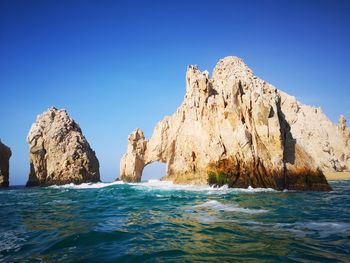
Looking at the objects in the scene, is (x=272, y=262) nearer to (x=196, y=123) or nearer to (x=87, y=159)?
(x=196, y=123)

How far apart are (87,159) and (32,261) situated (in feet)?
184

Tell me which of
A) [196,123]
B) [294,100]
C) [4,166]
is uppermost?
[294,100]

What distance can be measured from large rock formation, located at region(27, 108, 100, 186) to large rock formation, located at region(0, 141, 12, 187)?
695 cm

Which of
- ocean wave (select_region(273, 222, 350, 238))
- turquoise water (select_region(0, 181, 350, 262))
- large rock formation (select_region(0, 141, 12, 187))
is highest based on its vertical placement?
large rock formation (select_region(0, 141, 12, 187))

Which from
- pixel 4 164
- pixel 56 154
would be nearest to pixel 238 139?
pixel 56 154

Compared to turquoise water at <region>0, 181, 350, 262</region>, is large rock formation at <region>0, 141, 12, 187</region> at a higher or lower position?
higher

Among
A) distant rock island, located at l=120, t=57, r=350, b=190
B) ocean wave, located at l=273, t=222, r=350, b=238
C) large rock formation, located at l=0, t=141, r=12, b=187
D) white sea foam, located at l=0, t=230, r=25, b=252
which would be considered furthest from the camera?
large rock formation, located at l=0, t=141, r=12, b=187

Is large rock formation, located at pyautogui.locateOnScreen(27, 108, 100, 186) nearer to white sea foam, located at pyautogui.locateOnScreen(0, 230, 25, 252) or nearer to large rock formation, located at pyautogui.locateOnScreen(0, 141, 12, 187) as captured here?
large rock formation, located at pyautogui.locateOnScreen(0, 141, 12, 187)

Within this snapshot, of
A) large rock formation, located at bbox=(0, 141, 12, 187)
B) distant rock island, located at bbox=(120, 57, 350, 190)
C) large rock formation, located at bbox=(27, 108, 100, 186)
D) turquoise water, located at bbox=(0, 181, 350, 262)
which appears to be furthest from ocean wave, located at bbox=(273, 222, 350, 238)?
large rock formation, located at bbox=(0, 141, 12, 187)

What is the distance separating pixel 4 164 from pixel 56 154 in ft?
38.6

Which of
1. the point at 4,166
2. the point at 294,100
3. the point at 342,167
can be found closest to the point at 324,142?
the point at 342,167

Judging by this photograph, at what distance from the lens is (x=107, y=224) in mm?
11648

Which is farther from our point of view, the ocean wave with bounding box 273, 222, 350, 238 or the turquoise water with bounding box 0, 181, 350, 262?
the ocean wave with bounding box 273, 222, 350, 238

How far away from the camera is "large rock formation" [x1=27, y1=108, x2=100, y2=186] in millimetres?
57562
